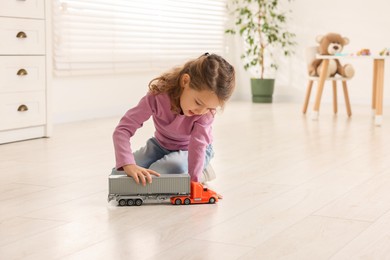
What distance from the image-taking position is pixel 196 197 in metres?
1.86

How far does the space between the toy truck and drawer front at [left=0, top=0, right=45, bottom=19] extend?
58.4 inches

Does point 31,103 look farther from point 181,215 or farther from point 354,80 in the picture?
point 354,80

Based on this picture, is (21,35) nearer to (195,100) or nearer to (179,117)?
(179,117)

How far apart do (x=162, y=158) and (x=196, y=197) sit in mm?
265

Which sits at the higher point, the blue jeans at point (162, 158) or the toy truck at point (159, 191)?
the blue jeans at point (162, 158)

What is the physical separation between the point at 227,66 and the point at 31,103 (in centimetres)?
163

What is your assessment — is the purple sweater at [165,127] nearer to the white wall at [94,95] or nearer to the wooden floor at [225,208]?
the wooden floor at [225,208]

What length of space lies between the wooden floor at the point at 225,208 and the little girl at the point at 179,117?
15 cm

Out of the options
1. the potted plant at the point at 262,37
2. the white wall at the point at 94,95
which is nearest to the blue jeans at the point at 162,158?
the white wall at the point at 94,95

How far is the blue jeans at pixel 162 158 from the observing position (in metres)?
2.03

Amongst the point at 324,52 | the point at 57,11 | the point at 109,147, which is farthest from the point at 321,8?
the point at 109,147

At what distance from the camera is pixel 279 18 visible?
5.55 m

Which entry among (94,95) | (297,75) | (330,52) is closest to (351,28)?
(297,75)

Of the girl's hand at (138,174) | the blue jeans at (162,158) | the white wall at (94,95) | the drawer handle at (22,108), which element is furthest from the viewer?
the white wall at (94,95)
